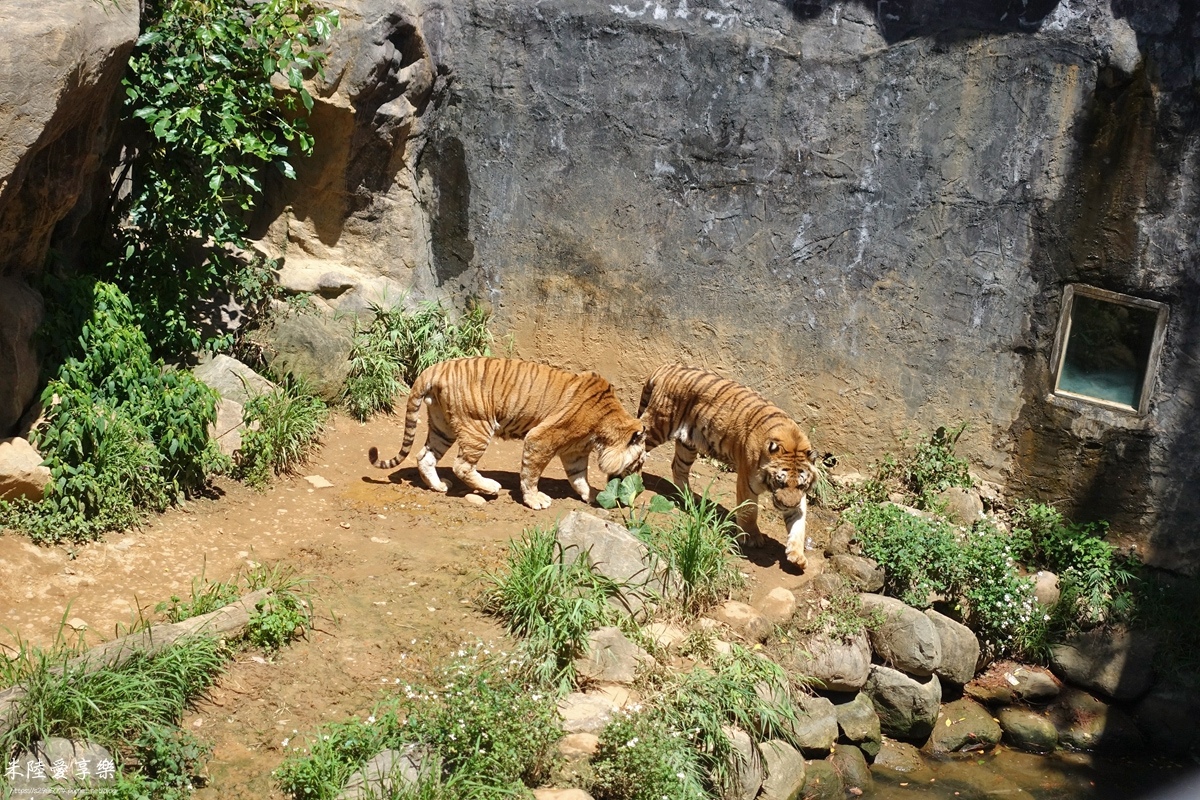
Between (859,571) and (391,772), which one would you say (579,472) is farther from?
(391,772)

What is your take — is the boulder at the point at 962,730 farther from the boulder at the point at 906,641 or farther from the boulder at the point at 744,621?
the boulder at the point at 744,621

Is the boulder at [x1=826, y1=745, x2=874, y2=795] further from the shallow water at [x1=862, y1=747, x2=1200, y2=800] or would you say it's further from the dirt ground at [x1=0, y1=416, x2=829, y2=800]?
the dirt ground at [x1=0, y1=416, x2=829, y2=800]

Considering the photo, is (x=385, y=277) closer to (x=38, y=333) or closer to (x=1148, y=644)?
(x=38, y=333)

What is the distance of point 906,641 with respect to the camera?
23.4 feet

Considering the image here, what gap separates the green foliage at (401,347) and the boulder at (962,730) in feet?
14.4

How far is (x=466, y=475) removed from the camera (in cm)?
766

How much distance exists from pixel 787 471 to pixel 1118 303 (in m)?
2.70

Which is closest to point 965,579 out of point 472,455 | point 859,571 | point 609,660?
point 859,571

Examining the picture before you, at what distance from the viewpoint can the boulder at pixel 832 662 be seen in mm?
6691

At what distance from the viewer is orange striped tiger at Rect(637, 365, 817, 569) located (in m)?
7.32

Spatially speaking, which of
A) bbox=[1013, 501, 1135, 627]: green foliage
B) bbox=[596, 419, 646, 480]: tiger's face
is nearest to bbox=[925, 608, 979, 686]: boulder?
bbox=[1013, 501, 1135, 627]: green foliage

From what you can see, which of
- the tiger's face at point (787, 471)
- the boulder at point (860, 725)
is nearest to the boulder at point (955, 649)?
the boulder at point (860, 725)

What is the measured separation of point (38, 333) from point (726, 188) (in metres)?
4.78

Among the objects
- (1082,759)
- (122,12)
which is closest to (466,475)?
(122,12)
